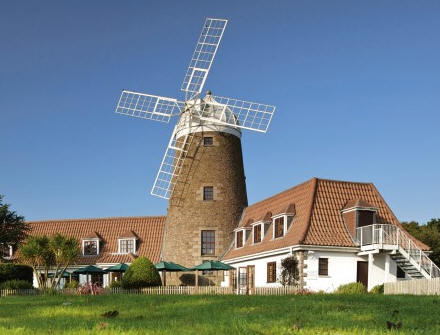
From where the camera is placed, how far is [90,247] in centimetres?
4859

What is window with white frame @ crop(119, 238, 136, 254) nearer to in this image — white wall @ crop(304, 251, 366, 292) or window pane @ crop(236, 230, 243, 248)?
window pane @ crop(236, 230, 243, 248)

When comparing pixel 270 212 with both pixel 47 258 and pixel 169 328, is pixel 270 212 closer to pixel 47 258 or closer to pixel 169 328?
pixel 47 258

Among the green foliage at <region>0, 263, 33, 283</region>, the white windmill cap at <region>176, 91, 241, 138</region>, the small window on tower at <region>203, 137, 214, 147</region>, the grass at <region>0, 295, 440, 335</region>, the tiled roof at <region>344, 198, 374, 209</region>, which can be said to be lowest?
the grass at <region>0, 295, 440, 335</region>

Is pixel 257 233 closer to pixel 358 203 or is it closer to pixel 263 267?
pixel 263 267

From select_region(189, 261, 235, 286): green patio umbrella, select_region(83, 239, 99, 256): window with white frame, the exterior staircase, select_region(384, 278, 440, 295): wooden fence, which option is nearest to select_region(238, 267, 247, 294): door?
select_region(189, 261, 235, 286): green patio umbrella

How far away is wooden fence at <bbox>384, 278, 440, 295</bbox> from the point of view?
76.2 feet

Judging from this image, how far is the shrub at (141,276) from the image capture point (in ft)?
116

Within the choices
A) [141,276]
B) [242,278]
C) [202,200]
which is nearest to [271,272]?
[242,278]

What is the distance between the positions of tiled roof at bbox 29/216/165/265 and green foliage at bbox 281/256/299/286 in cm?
1521

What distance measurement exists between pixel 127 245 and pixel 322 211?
18.4 meters

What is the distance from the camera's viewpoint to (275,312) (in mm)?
12898

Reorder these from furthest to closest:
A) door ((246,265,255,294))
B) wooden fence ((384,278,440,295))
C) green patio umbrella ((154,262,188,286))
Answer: green patio umbrella ((154,262,188,286))
door ((246,265,255,294))
wooden fence ((384,278,440,295))

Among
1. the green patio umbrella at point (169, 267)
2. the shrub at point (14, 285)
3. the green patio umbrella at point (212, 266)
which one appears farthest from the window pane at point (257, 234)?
the shrub at point (14, 285)

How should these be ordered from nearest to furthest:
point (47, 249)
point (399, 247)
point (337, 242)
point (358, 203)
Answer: point (399, 247) < point (337, 242) < point (358, 203) < point (47, 249)
